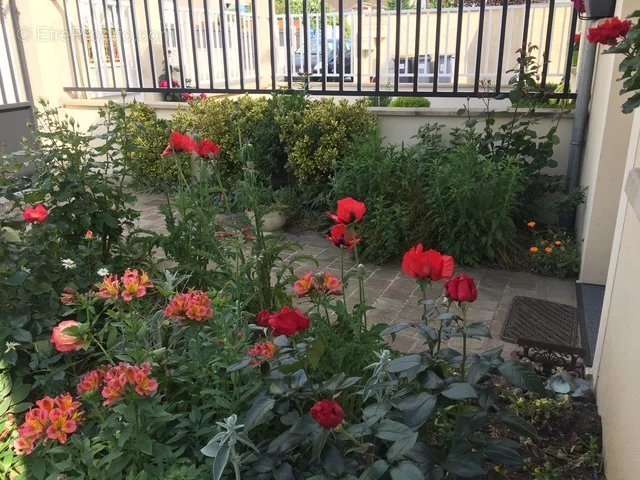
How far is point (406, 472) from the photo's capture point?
1196mm

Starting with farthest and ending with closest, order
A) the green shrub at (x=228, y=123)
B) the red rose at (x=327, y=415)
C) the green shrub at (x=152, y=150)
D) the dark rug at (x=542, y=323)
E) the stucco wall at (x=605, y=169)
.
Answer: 1. the green shrub at (x=152, y=150)
2. the green shrub at (x=228, y=123)
3. the stucco wall at (x=605, y=169)
4. the dark rug at (x=542, y=323)
5. the red rose at (x=327, y=415)

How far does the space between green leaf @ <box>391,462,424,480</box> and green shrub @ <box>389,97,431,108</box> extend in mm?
4810

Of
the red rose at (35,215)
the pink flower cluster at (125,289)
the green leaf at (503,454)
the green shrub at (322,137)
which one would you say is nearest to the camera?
the green leaf at (503,454)

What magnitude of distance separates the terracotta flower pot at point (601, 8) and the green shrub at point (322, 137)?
1771mm

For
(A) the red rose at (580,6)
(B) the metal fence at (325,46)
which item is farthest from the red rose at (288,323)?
(B) the metal fence at (325,46)

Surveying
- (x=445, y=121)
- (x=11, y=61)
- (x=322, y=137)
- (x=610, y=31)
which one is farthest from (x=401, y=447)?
(x=11, y=61)

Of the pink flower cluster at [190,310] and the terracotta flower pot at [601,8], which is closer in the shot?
the pink flower cluster at [190,310]

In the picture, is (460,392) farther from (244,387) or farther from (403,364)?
(244,387)

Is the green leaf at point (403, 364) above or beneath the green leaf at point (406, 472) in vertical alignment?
above

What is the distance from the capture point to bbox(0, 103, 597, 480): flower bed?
133 centimetres

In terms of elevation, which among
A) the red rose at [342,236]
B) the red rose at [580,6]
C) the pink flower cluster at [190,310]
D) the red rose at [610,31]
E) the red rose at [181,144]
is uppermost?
the red rose at [580,6]

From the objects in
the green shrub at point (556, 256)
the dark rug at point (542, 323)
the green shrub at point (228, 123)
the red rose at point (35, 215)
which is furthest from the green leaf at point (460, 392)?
A: the green shrub at point (228, 123)

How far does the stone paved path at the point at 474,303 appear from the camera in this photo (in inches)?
111

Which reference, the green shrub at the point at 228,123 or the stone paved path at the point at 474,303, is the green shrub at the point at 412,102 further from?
the stone paved path at the point at 474,303
